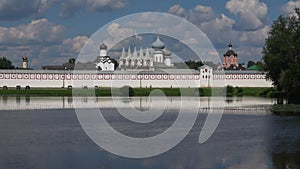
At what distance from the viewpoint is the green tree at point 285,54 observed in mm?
34688

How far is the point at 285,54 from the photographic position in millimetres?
36250

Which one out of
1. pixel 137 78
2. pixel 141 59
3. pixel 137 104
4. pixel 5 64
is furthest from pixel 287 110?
pixel 5 64

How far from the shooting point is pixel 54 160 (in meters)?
13.1

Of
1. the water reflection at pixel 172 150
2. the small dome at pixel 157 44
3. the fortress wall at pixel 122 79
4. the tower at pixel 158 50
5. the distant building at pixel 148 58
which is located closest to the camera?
the water reflection at pixel 172 150

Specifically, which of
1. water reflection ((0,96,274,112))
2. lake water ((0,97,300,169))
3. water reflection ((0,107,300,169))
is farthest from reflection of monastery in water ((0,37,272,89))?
water reflection ((0,107,300,169))

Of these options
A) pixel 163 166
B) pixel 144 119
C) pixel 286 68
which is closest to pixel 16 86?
pixel 286 68

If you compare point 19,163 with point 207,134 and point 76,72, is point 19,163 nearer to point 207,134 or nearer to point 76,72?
point 207,134

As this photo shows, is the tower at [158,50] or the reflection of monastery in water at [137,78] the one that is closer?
the reflection of monastery in water at [137,78]

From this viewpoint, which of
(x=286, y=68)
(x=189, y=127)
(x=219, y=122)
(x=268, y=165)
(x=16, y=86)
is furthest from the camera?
(x=16, y=86)

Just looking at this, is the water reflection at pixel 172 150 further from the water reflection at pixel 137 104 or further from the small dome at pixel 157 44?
the small dome at pixel 157 44

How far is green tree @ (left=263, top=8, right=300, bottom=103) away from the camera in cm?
3469

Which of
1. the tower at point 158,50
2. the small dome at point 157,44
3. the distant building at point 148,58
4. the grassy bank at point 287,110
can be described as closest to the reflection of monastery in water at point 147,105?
the grassy bank at point 287,110

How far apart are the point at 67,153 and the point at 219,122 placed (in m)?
10.3

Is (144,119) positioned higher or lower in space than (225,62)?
lower
